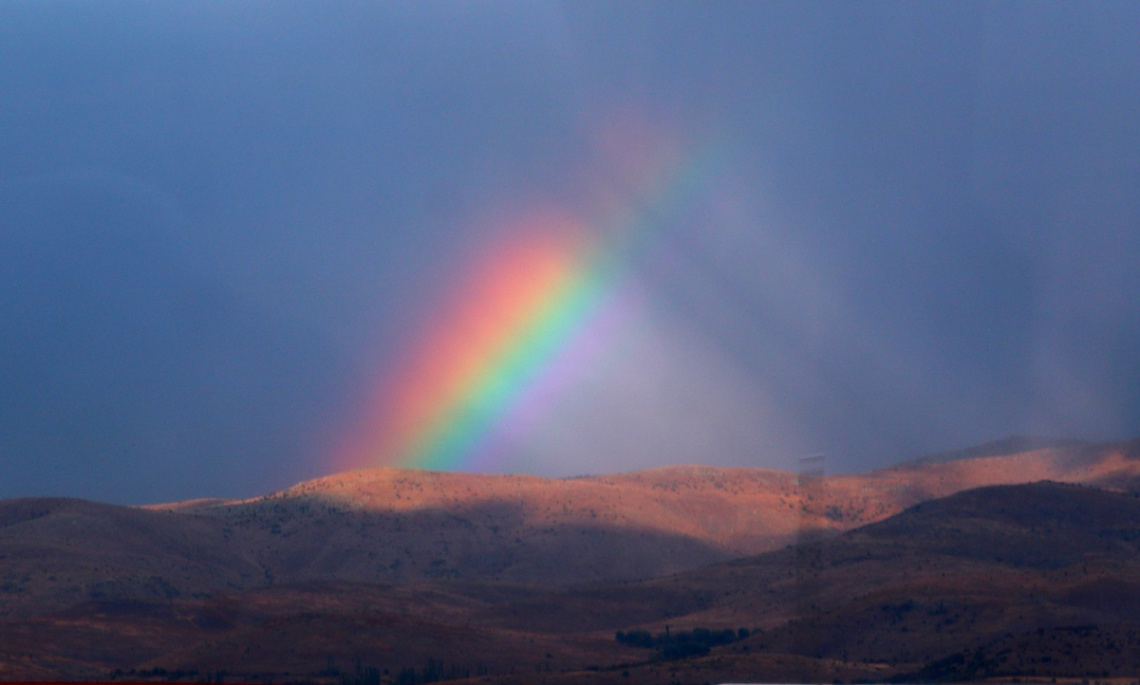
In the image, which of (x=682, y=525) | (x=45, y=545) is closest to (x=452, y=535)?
(x=682, y=525)

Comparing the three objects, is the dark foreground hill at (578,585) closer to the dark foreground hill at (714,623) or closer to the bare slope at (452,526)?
the dark foreground hill at (714,623)

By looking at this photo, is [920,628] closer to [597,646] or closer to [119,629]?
[597,646]

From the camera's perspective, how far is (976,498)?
68688mm

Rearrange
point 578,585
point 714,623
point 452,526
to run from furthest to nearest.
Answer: point 452,526, point 578,585, point 714,623

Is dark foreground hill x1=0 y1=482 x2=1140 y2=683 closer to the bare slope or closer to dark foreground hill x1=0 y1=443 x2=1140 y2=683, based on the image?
dark foreground hill x1=0 y1=443 x2=1140 y2=683

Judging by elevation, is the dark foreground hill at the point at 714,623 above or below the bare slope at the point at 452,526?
below

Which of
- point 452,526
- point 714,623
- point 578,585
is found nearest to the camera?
point 714,623

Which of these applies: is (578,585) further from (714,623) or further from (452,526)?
(452,526)

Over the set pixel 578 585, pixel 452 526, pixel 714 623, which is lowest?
pixel 714 623

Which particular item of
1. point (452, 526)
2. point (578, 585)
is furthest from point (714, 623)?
point (452, 526)

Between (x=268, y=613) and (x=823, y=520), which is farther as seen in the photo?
(x=823, y=520)

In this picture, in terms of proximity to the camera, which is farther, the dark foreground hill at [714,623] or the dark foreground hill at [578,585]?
the dark foreground hill at [578,585]

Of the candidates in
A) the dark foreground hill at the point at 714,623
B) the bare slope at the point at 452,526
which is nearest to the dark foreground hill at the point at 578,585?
the dark foreground hill at the point at 714,623

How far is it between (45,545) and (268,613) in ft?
68.2
